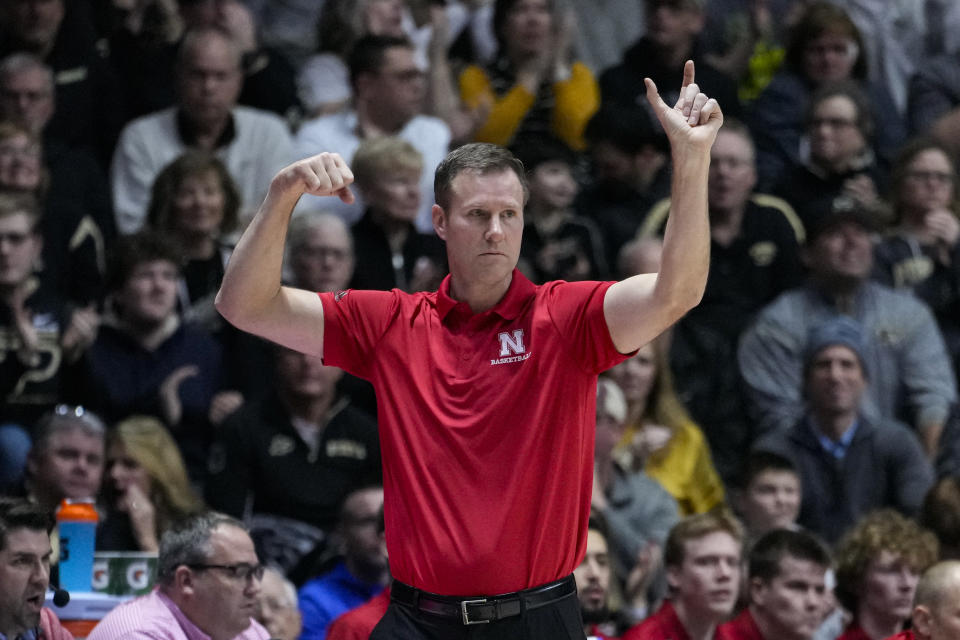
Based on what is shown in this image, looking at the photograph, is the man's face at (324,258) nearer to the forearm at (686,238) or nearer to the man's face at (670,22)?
the man's face at (670,22)

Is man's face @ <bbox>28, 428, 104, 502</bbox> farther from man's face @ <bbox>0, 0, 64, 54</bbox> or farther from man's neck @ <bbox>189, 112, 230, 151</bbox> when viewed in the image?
man's face @ <bbox>0, 0, 64, 54</bbox>

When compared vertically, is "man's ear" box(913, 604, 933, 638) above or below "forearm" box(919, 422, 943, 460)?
below

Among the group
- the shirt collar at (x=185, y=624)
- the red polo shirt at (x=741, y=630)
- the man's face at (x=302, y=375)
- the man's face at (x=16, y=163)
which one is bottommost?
the red polo shirt at (x=741, y=630)

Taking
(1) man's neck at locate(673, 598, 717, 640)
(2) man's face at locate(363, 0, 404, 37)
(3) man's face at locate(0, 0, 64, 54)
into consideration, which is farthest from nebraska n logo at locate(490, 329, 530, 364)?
(2) man's face at locate(363, 0, 404, 37)

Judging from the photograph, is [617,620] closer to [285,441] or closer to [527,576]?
[285,441]

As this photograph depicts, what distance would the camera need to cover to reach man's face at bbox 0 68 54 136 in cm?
794

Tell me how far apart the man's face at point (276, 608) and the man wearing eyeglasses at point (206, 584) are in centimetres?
103

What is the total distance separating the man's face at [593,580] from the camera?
6.11m

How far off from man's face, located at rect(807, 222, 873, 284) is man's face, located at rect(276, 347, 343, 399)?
282 cm

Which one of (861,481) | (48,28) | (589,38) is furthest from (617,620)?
(589,38)

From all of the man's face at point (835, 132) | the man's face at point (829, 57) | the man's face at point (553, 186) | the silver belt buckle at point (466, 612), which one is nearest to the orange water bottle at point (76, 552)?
the silver belt buckle at point (466, 612)

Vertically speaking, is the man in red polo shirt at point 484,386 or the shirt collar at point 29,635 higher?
the man in red polo shirt at point 484,386

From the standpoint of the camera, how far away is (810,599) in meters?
6.14

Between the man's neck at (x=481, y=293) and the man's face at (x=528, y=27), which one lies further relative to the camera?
the man's face at (x=528, y=27)
